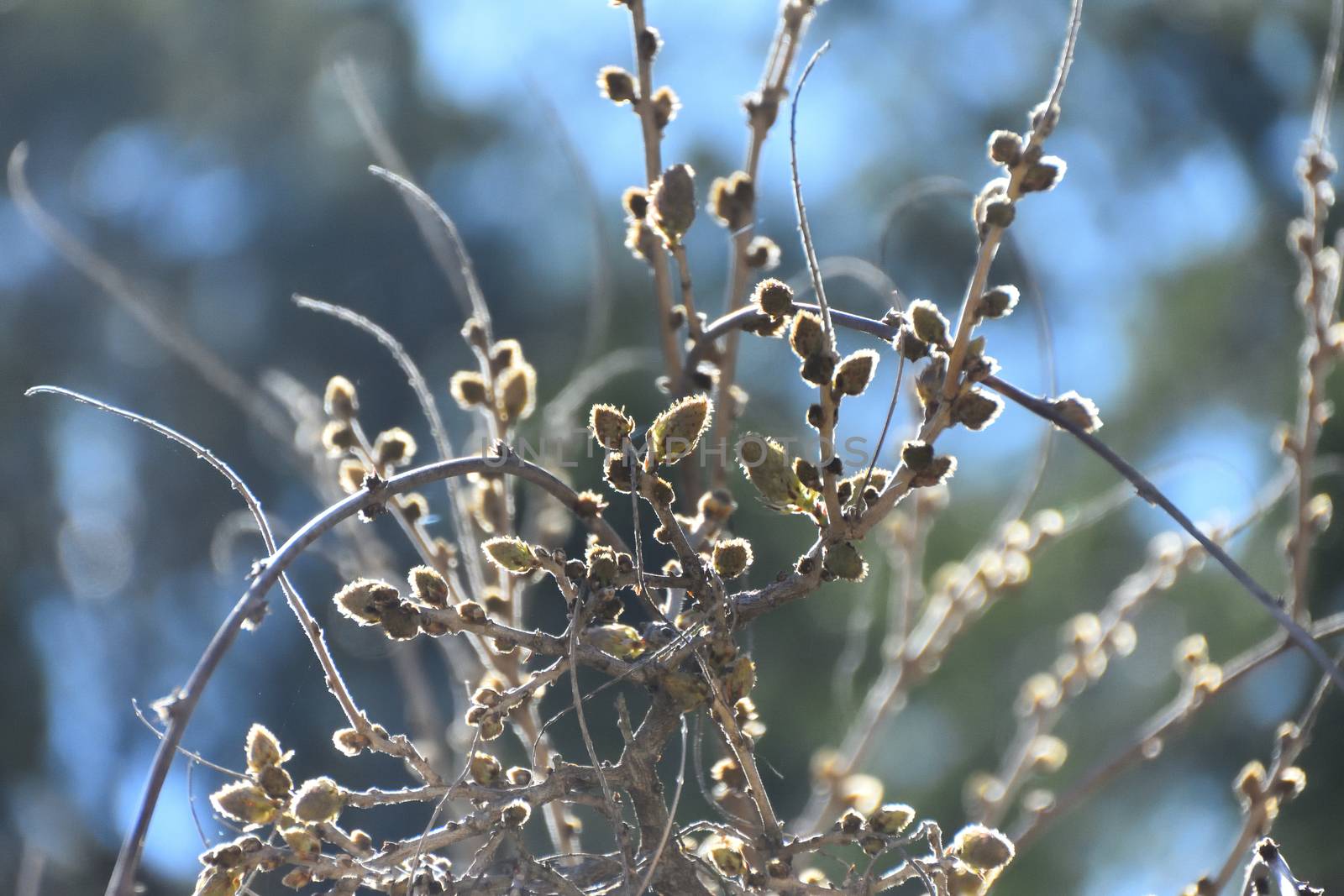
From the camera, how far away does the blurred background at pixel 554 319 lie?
148 inches

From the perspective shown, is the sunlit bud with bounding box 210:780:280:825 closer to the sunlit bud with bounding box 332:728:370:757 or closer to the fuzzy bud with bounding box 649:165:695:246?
the sunlit bud with bounding box 332:728:370:757

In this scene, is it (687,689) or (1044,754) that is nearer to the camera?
(687,689)

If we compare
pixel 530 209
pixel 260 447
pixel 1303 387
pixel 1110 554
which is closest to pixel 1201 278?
pixel 1110 554

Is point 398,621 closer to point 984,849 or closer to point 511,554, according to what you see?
point 511,554

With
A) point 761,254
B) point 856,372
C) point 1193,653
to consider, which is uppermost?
point 761,254

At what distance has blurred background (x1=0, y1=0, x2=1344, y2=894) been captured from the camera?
3.76 metres

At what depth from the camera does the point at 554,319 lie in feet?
15.1

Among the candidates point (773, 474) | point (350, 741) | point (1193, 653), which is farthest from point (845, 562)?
point (1193, 653)

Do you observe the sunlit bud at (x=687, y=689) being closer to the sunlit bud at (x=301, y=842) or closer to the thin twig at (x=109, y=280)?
the sunlit bud at (x=301, y=842)

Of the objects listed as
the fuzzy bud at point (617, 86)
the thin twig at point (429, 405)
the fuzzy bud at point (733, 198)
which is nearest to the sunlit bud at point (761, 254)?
the fuzzy bud at point (733, 198)

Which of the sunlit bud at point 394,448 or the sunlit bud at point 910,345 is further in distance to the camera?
the sunlit bud at point 394,448

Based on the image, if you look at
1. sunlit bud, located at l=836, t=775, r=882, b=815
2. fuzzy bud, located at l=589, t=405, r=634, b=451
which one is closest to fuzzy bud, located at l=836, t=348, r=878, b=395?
fuzzy bud, located at l=589, t=405, r=634, b=451

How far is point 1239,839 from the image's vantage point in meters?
0.94

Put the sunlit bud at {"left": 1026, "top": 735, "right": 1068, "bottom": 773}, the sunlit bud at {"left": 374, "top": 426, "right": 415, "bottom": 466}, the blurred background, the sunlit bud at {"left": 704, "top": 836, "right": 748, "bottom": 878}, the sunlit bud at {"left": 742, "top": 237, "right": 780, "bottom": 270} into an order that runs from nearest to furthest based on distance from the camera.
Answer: the sunlit bud at {"left": 704, "top": 836, "right": 748, "bottom": 878} < the sunlit bud at {"left": 374, "top": 426, "right": 415, "bottom": 466} < the sunlit bud at {"left": 742, "top": 237, "right": 780, "bottom": 270} < the sunlit bud at {"left": 1026, "top": 735, "right": 1068, "bottom": 773} < the blurred background
